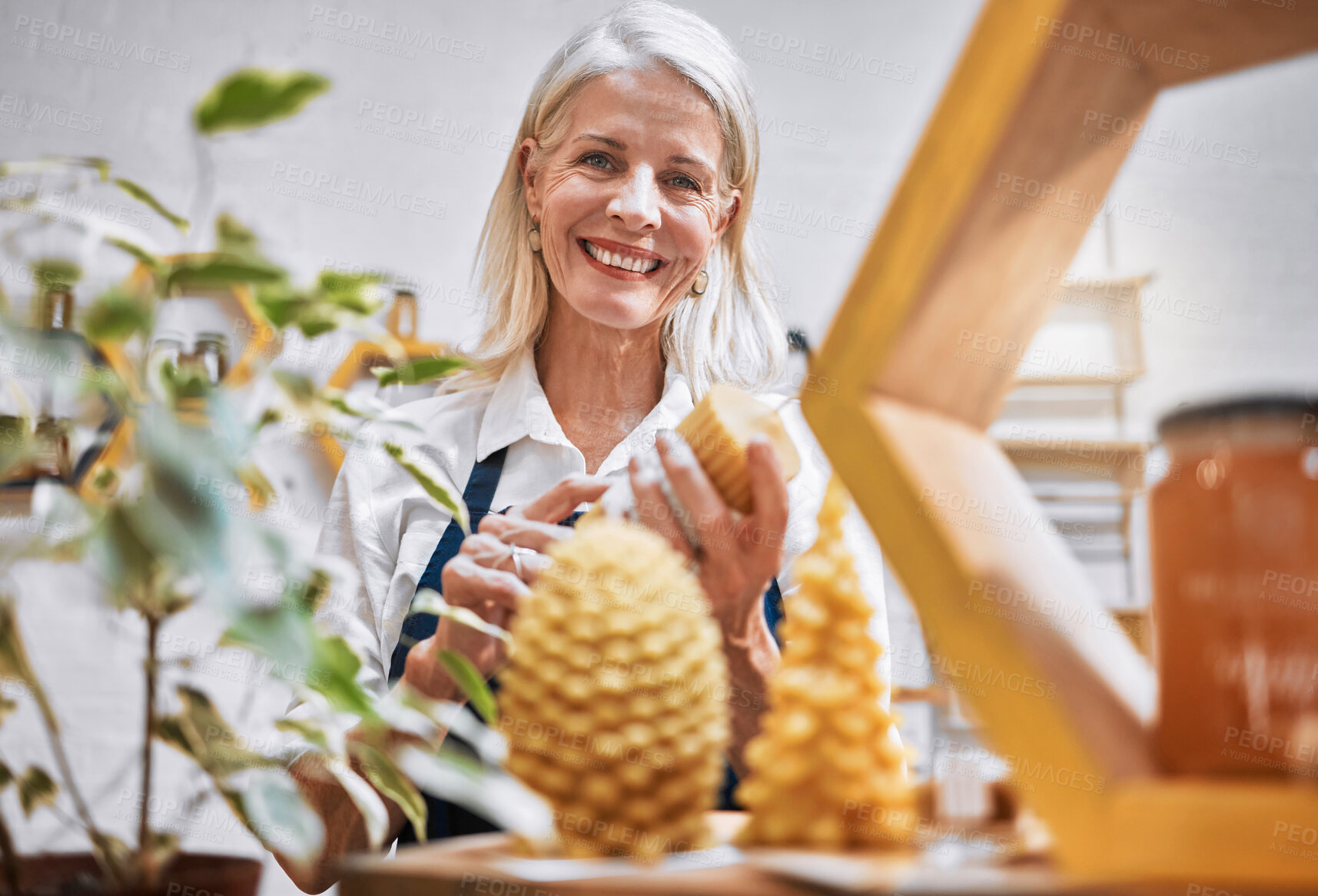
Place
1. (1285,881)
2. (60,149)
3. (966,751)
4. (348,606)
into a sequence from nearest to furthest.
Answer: (1285,881)
(348,606)
(966,751)
(60,149)

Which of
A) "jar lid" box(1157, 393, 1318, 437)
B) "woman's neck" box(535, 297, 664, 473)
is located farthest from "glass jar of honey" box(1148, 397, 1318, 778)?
"woman's neck" box(535, 297, 664, 473)

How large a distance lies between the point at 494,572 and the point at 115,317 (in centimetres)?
28

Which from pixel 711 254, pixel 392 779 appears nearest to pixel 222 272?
pixel 392 779

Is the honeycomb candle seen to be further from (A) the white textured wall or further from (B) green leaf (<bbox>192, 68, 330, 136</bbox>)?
(A) the white textured wall

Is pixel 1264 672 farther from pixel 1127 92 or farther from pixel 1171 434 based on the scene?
pixel 1127 92

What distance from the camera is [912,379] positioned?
42cm

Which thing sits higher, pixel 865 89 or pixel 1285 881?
pixel 865 89

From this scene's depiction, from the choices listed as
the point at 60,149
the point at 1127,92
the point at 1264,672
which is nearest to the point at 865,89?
the point at 60,149

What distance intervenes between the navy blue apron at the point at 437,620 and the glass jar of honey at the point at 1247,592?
2.55 feet

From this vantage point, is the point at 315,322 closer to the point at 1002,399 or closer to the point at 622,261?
the point at 1002,399

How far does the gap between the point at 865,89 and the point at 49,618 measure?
3175 mm

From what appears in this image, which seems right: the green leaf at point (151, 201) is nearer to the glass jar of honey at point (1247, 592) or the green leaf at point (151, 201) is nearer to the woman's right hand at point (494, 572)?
the woman's right hand at point (494, 572)

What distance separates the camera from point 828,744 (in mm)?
383

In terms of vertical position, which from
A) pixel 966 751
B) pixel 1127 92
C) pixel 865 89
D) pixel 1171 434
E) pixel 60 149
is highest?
pixel 865 89
